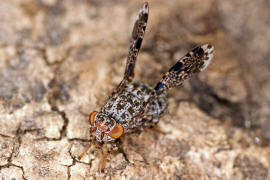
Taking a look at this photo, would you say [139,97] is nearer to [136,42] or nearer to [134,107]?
[134,107]

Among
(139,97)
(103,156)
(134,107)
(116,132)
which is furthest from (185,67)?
(103,156)

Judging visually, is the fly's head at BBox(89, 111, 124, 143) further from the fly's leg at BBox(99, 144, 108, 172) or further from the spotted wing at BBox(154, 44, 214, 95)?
the spotted wing at BBox(154, 44, 214, 95)

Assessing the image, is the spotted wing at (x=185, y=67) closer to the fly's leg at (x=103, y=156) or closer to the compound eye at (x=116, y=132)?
the compound eye at (x=116, y=132)

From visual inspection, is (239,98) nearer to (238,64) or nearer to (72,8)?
(238,64)

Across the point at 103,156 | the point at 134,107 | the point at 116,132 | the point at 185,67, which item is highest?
the point at 185,67

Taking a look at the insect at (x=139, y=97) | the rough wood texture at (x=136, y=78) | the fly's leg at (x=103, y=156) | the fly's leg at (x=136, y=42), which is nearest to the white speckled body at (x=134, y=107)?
the insect at (x=139, y=97)

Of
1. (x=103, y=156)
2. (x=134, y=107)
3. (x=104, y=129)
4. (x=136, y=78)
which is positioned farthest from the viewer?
(x=136, y=78)

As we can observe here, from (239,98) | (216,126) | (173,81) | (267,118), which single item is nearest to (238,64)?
(239,98)
